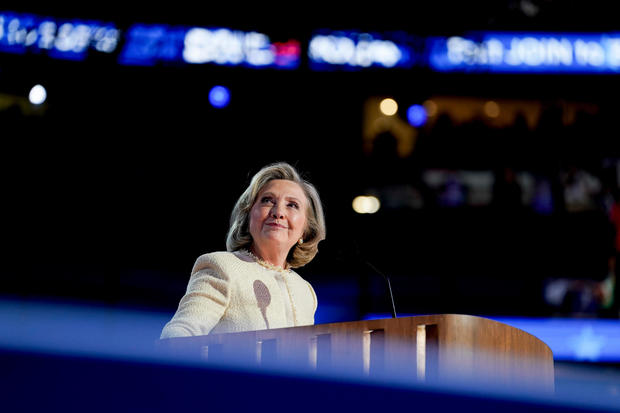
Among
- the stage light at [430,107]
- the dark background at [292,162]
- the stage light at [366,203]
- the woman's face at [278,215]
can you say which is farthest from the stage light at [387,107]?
the woman's face at [278,215]

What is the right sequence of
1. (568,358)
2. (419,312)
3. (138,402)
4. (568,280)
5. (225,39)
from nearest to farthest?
(138,402) < (568,358) < (419,312) < (568,280) < (225,39)

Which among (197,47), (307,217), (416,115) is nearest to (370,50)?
(416,115)

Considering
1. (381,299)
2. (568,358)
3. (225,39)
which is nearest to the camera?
(568,358)

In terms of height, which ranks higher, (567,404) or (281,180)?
(281,180)

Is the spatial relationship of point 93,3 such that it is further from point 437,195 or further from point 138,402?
point 138,402

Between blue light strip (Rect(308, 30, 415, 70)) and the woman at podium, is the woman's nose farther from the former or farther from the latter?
blue light strip (Rect(308, 30, 415, 70))

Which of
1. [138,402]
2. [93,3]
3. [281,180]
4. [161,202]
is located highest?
[93,3]

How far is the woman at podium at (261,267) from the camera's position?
176 centimetres

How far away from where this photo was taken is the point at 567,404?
2.41 ft

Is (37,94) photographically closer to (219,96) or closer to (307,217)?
(219,96)

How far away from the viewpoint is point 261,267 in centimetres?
198

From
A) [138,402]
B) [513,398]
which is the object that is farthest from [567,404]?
[138,402]

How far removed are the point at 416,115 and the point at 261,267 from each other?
6.48 metres

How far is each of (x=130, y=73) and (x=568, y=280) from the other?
462cm
